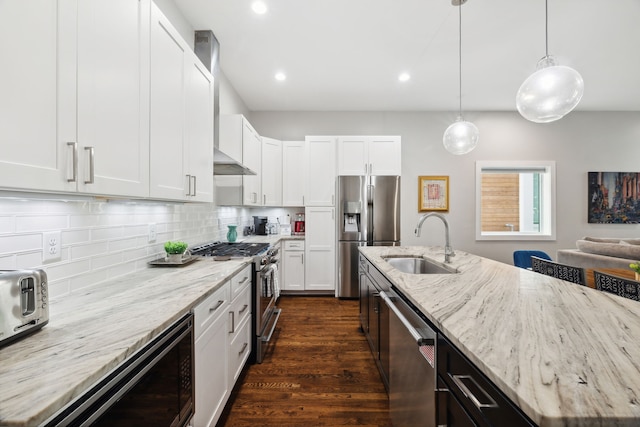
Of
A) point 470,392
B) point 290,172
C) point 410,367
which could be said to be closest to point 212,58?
point 290,172

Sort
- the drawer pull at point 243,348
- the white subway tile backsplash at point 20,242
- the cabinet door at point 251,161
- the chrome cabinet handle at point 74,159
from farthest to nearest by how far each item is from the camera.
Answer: the cabinet door at point 251,161
the drawer pull at point 243,348
the white subway tile backsplash at point 20,242
the chrome cabinet handle at point 74,159

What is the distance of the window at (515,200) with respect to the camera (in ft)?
15.5

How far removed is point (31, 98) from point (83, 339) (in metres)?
0.71

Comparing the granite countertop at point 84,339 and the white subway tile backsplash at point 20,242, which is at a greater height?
the white subway tile backsplash at point 20,242

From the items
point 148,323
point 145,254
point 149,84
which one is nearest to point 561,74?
point 149,84

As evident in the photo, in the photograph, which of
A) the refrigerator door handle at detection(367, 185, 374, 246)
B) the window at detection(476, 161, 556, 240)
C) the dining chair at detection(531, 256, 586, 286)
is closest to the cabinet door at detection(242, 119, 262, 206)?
the refrigerator door handle at detection(367, 185, 374, 246)

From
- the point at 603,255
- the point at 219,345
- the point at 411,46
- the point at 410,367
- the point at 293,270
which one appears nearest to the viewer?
the point at 410,367

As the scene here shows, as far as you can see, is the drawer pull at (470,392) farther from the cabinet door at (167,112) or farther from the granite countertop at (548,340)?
the cabinet door at (167,112)

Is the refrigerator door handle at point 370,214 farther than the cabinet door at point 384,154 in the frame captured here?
No

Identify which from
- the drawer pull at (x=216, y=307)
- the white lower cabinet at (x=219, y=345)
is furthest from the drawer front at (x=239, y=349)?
the drawer pull at (x=216, y=307)

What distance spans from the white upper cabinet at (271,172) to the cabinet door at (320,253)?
1.98ft

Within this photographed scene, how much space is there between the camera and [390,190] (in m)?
4.07

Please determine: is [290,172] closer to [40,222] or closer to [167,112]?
[167,112]

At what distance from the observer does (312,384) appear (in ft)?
6.70
